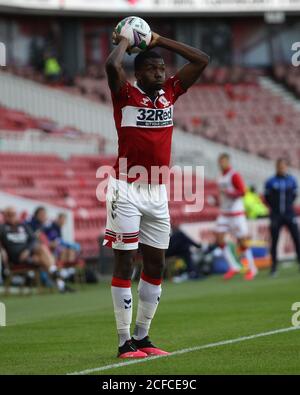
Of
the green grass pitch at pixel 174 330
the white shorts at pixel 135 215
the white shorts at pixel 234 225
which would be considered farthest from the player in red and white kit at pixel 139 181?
the white shorts at pixel 234 225

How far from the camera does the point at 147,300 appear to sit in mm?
8953

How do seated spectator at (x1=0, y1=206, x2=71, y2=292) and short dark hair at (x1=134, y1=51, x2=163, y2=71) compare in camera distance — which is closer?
short dark hair at (x1=134, y1=51, x2=163, y2=71)

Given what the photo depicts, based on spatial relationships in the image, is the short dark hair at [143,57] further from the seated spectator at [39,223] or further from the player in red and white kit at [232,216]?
the seated spectator at [39,223]

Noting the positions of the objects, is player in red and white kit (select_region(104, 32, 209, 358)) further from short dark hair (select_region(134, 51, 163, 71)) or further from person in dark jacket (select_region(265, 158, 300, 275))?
person in dark jacket (select_region(265, 158, 300, 275))

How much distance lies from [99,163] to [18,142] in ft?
8.30

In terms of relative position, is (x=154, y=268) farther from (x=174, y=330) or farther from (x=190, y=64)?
(x=174, y=330)

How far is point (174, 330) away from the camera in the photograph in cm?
1113

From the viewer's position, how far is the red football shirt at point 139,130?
8695 mm

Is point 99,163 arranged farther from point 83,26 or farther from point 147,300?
point 147,300

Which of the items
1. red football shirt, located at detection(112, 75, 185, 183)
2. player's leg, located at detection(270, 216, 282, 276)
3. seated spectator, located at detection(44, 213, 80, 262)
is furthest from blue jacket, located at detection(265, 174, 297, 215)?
red football shirt, located at detection(112, 75, 185, 183)

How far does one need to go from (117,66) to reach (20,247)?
412 inches

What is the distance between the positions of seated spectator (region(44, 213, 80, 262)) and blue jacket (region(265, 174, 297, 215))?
12.4 feet

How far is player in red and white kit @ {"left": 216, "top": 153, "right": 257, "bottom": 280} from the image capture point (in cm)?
1952

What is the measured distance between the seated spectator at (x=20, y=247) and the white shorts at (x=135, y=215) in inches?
381
